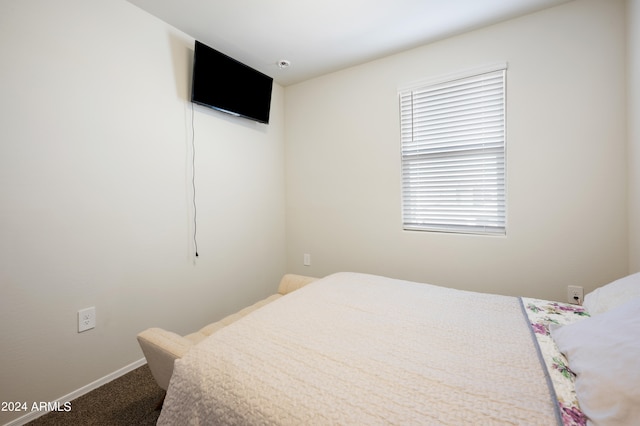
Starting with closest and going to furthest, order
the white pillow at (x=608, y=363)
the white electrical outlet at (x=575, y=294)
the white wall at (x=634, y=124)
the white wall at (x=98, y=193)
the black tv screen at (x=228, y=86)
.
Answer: the white pillow at (x=608, y=363), the white wall at (x=98, y=193), the white wall at (x=634, y=124), the white electrical outlet at (x=575, y=294), the black tv screen at (x=228, y=86)

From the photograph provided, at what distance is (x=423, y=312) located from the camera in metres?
1.38

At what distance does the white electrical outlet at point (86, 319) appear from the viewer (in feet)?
5.46

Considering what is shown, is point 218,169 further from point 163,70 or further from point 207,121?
point 163,70

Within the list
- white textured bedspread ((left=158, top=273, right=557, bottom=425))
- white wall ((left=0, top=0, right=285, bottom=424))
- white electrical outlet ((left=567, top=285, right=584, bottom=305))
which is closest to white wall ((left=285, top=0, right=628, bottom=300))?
white electrical outlet ((left=567, top=285, right=584, bottom=305))

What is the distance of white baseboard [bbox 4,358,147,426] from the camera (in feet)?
4.74

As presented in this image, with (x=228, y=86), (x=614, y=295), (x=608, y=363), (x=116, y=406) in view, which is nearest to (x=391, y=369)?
(x=608, y=363)

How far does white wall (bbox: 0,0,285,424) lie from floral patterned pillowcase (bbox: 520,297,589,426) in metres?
2.30

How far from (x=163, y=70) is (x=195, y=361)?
2069mm

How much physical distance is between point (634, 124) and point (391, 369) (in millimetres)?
2120

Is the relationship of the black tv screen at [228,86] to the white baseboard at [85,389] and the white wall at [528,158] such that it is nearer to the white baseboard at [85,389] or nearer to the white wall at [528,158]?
the white wall at [528,158]

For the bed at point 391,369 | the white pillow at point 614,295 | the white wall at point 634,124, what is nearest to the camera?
the bed at point 391,369

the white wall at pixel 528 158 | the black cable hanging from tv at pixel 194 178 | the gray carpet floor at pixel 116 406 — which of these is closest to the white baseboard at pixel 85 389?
the gray carpet floor at pixel 116 406

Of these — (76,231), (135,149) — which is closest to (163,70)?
(135,149)

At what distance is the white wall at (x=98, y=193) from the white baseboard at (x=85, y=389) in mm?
35
